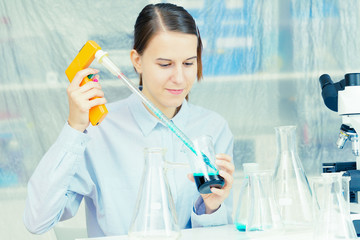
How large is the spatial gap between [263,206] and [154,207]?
23 centimetres

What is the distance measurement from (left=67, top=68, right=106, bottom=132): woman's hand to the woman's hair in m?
0.31

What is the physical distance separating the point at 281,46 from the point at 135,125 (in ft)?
3.79

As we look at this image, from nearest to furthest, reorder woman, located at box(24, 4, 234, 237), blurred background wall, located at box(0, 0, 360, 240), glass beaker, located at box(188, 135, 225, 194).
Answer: glass beaker, located at box(188, 135, 225, 194) → woman, located at box(24, 4, 234, 237) → blurred background wall, located at box(0, 0, 360, 240)

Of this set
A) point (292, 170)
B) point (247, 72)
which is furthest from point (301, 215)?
point (247, 72)

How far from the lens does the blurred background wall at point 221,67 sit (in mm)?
2059

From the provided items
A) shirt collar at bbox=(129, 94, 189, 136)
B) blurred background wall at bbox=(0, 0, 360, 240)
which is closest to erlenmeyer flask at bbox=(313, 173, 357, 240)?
shirt collar at bbox=(129, 94, 189, 136)

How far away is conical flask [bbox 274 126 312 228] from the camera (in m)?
0.98

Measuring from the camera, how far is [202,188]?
98cm

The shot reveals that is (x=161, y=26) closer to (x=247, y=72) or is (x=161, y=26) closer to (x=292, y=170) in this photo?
(x=292, y=170)

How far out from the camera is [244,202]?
1017 millimetres

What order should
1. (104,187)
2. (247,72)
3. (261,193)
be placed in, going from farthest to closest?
1. (247,72)
2. (104,187)
3. (261,193)

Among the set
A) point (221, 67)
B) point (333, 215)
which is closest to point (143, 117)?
point (333, 215)

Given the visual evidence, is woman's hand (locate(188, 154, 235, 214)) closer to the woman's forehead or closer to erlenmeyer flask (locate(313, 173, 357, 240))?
erlenmeyer flask (locate(313, 173, 357, 240))

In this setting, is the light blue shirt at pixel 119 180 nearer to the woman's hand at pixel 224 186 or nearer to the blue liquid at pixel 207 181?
the woman's hand at pixel 224 186
